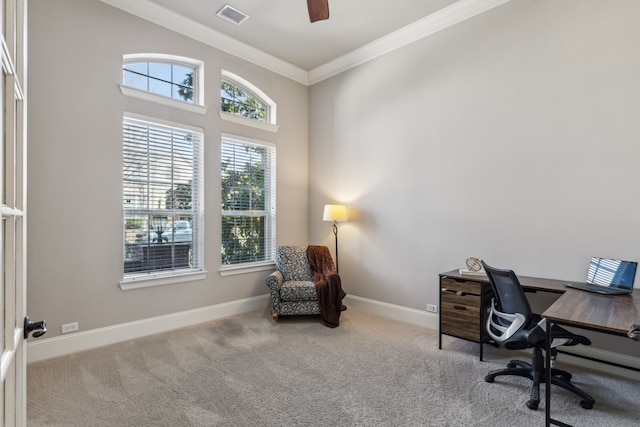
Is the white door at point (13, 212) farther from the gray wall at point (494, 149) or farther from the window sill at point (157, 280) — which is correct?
the gray wall at point (494, 149)

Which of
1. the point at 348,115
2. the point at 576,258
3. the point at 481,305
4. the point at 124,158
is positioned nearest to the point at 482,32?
the point at 348,115

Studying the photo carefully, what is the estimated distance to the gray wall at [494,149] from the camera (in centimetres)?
271

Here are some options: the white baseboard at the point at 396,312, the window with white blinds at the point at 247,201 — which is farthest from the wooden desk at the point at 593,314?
the window with white blinds at the point at 247,201

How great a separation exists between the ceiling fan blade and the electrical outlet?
3469mm

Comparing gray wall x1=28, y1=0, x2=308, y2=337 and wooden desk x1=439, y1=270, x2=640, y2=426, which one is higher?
gray wall x1=28, y1=0, x2=308, y2=337

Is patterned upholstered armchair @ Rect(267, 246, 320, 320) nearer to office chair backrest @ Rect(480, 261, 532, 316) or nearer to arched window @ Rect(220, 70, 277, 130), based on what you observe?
office chair backrest @ Rect(480, 261, 532, 316)

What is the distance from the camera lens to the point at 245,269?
14.5ft

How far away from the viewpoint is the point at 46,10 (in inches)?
115

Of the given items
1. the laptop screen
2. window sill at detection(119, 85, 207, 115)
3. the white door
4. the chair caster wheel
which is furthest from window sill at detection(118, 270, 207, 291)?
the laptop screen

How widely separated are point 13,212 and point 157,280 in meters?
2.94

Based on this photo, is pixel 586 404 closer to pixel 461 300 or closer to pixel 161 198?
pixel 461 300

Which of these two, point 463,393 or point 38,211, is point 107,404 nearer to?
point 38,211

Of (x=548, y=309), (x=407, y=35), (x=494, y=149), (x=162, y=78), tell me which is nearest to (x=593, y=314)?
(x=548, y=309)

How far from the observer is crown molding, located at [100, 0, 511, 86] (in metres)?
3.43
